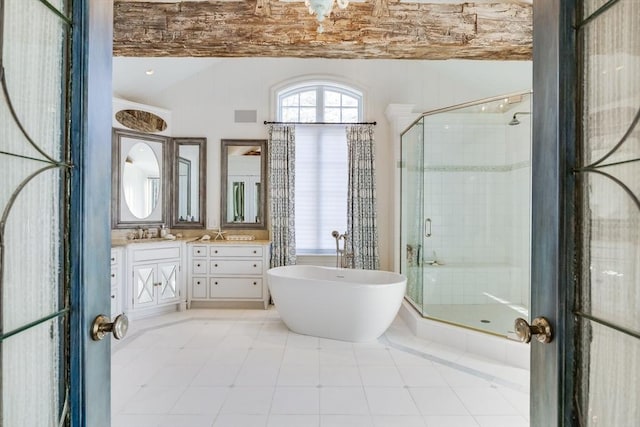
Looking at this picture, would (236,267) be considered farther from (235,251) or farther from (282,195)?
(282,195)

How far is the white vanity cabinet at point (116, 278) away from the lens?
3633 mm

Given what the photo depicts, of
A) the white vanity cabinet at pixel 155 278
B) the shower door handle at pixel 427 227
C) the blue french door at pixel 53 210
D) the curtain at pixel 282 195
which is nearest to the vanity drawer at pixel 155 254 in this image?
the white vanity cabinet at pixel 155 278

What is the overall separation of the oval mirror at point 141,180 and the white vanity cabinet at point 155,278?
2.11ft

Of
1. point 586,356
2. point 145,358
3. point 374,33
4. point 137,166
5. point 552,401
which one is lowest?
point 145,358

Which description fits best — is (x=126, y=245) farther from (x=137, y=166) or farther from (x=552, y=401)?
(x=552, y=401)

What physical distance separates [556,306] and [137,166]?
15.2 ft

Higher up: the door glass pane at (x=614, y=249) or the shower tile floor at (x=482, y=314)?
the door glass pane at (x=614, y=249)

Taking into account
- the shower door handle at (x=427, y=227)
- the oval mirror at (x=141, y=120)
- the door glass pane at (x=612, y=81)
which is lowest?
the shower door handle at (x=427, y=227)

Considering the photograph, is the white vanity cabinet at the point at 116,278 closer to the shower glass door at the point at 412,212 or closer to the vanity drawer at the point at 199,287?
the vanity drawer at the point at 199,287

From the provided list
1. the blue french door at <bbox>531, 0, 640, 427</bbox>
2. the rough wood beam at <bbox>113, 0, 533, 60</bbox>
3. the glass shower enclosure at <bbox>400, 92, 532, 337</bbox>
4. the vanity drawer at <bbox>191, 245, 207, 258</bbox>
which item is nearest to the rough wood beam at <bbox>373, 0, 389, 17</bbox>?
the rough wood beam at <bbox>113, 0, 533, 60</bbox>

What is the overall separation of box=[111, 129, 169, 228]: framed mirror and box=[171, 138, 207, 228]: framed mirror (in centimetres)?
15

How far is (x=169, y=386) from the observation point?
7.86 ft

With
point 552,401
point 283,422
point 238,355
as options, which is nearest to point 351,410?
point 283,422

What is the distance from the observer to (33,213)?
70 centimetres
